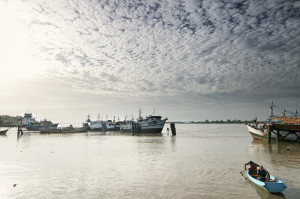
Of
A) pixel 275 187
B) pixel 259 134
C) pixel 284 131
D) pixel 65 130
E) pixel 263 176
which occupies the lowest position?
pixel 65 130

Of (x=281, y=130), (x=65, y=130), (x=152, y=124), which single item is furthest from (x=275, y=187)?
(x=65, y=130)

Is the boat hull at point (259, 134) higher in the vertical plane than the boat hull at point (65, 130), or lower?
higher

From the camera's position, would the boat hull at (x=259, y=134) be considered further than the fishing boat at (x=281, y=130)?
Yes

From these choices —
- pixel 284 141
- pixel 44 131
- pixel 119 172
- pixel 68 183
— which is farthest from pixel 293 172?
pixel 44 131

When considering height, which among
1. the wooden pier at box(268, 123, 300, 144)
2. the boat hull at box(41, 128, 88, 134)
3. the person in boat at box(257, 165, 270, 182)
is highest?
the wooden pier at box(268, 123, 300, 144)

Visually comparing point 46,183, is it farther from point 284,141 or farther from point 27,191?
point 284,141

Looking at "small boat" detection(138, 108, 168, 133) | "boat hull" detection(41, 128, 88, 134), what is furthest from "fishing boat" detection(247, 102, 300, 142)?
"boat hull" detection(41, 128, 88, 134)

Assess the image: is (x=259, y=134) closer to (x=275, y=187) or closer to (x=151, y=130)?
(x=275, y=187)

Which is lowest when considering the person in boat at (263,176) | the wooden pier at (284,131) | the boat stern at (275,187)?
the boat stern at (275,187)

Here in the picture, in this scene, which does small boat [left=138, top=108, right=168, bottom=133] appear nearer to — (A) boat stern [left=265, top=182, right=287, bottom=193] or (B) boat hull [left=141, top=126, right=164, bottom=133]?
(B) boat hull [left=141, top=126, right=164, bottom=133]

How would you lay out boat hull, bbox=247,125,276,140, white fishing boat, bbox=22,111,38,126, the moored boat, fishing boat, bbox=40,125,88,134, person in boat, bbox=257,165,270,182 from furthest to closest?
white fishing boat, bbox=22,111,38,126, fishing boat, bbox=40,125,88,134, the moored boat, boat hull, bbox=247,125,276,140, person in boat, bbox=257,165,270,182

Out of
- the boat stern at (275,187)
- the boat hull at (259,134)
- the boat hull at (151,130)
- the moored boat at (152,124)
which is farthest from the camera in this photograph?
the boat hull at (151,130)

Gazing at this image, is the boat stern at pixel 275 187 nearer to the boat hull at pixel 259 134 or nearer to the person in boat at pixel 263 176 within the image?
the person in boat at pixel 263 176

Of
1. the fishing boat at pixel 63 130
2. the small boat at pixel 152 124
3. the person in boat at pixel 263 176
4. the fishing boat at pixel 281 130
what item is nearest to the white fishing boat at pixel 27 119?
the fishing boat at pixel 63 130
